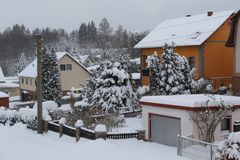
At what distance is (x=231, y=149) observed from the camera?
14.0 metres

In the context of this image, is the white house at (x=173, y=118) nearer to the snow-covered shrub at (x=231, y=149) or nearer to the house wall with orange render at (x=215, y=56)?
the snow-covered shrub at (x=231, y=149)

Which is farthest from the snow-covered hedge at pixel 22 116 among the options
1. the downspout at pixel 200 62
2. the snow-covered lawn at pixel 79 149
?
the downspout at pixel 200 62

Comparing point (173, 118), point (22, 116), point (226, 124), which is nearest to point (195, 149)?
point (173, 118)

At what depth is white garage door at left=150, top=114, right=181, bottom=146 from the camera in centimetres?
2033

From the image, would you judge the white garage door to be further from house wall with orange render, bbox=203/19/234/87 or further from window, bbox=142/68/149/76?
window, bbox=142/68/149/76

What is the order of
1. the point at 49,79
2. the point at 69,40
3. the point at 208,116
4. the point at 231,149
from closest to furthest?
the point at 231,149, the point at 208,116, the point at 49,79, the point at 69,40

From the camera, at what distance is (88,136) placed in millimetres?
21859

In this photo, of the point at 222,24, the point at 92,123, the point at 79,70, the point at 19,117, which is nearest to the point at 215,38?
the point at 222,24

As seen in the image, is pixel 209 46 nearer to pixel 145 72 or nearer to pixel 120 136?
pixel 145 72

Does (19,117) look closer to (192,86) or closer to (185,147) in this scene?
(192,86)

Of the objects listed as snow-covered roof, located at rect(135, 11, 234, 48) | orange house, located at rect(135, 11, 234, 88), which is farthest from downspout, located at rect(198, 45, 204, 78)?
snow-covered roof, located at rect(135, 11, 234, 48)

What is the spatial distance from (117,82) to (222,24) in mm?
10815

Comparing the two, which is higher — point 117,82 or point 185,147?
point 117,82

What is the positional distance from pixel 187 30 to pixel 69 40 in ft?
462
